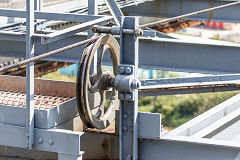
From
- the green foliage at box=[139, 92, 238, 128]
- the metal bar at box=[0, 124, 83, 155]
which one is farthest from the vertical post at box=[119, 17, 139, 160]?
the green foliage at box=[139, 92, 238, 128]

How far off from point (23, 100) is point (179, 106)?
2450 centimetres

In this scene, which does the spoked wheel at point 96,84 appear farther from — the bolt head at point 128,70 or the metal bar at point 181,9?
the metal bar at point 181,9

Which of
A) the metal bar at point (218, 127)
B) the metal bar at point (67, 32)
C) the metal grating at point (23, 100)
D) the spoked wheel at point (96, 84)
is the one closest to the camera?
the spoked wheel at point (96, 84)

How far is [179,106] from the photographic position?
1225 inches

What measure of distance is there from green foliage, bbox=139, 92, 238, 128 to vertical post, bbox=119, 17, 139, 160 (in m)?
24.0

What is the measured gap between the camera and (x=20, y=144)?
19.6ft

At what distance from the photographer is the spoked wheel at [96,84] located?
5.59m

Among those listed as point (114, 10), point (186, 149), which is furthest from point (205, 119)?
point (114, 10)

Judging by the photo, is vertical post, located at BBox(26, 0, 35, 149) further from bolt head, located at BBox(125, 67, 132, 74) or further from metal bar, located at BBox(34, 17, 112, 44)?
bolt head, located at BBox(125, 67, 132, 74)

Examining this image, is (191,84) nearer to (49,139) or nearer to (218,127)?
(218,127)

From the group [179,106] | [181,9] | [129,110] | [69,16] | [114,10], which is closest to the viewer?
[129,110]

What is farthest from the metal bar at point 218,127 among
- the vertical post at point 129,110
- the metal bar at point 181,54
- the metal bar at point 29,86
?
the metal bar at point 181,54

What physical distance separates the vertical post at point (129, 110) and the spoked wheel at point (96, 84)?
0.94 ft

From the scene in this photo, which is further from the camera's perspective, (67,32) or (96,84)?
(67,32)
